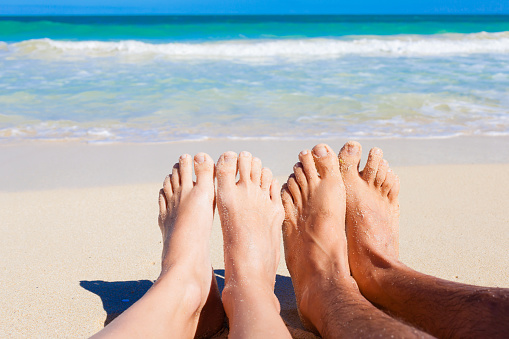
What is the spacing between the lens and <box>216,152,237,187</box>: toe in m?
2.04

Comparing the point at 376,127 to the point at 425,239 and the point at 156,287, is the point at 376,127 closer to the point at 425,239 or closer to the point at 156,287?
the point at 425,239

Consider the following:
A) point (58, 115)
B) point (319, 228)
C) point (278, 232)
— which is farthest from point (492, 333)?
point (58, 115)

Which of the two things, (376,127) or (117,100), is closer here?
(376,127)

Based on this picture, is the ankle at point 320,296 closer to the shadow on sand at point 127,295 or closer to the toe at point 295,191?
the shadow on sand at point 127,295

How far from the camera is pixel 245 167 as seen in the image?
2119 mm

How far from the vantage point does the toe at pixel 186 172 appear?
6.80 feet

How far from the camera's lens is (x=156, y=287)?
4.62 feet

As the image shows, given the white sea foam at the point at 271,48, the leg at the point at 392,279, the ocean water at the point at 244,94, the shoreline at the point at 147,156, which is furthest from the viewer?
the white sea foam at the point at 271,48

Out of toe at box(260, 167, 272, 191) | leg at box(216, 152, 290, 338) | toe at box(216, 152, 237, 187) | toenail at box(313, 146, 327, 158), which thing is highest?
toenail at box(313, 146, 327, 158)

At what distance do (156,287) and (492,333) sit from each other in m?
0.92

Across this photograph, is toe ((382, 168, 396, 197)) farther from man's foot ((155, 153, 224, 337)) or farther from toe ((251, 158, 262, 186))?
man's foot ((155, 153, 224, 337))

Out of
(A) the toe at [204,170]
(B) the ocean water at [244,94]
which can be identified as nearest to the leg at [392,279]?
(A) the toe at [204,170]

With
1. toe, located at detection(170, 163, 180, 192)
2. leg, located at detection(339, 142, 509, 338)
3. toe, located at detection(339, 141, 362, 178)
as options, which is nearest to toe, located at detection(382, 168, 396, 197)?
leg, located at detection(339, 142, 509, 338)

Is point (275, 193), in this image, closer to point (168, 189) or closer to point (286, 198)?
point (286, 198)
